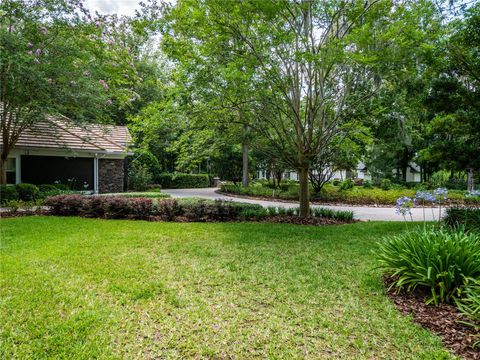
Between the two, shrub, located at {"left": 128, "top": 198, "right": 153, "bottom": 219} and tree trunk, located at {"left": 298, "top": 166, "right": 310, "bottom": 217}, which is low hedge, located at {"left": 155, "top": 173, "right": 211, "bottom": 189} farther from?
tree trunk, located at {"left": 298, "top": 166, "right": 310, "bottom": 217}

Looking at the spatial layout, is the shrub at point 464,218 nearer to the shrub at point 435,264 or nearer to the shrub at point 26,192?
the shrub at point 435,264

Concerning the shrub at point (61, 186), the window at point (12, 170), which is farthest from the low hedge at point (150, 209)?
the window at point (12, 170)

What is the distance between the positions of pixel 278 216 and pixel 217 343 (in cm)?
737

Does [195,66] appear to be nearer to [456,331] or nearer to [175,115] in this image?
[175,115]

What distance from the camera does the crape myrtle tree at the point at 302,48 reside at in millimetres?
6645

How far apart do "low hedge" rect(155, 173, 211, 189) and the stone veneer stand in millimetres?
8375

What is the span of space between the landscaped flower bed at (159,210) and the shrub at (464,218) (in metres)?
3.15

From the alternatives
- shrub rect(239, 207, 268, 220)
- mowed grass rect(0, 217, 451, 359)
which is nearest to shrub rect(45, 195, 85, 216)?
mowed grass rect(0, 217, 451, 359)

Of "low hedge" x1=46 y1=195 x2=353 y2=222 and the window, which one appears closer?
"low hedge" x1=46 y1=195 x2=353 y2=222

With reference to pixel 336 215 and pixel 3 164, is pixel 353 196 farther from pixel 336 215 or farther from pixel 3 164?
pixel 3 164

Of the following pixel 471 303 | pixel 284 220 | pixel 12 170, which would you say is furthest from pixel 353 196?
pixel 12 170

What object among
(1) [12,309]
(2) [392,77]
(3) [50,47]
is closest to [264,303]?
(1) [12,309]

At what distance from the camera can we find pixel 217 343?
9.14 feet

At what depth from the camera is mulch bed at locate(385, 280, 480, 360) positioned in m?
2.77
